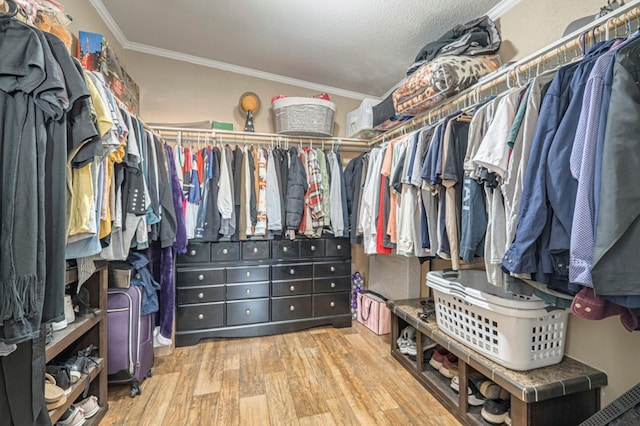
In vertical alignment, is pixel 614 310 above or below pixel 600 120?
below

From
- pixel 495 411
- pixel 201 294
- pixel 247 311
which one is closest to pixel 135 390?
pixel 201 294

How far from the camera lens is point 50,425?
1.10 meters

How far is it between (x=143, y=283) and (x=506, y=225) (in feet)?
6.52

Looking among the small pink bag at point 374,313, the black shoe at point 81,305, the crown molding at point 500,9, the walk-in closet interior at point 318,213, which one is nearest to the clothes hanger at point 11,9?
the walk-in closet interior at point 318,213

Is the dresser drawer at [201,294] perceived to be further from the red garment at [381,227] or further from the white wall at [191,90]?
the white wall at [191,90]

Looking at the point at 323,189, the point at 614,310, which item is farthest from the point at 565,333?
the point at 323,189

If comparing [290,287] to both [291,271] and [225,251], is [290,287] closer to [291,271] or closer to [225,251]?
[291,271]

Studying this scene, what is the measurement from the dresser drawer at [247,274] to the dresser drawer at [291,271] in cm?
8

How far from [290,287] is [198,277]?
30.3 inches

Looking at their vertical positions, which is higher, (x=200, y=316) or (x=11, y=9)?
(x=11, y=9)

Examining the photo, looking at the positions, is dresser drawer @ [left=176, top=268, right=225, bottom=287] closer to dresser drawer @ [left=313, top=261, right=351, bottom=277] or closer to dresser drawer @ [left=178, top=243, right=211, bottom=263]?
dresser drawer @ [left=178, top=243, right=211, bottom=263]

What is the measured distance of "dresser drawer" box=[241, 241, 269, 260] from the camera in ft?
8.51

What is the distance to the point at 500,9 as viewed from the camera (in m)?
1.82

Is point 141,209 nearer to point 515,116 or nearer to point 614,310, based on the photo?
point 515,116
